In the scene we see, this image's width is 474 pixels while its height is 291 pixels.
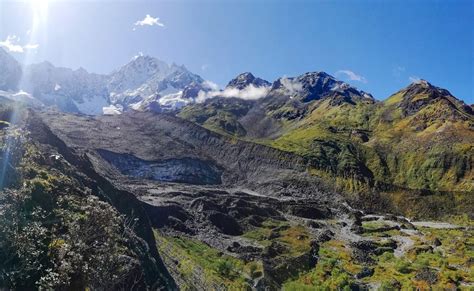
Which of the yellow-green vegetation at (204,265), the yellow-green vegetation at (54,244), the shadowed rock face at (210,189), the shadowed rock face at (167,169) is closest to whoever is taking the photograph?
the yellow-green vegetation at (54,244)

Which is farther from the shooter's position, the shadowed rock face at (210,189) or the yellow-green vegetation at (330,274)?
the shadowed rock face at (210,189)

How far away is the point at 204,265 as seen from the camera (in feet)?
261

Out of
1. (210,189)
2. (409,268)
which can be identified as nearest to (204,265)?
(409,268)

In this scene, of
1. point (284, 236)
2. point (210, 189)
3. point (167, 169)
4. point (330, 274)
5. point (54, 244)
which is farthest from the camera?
point (167, 169)

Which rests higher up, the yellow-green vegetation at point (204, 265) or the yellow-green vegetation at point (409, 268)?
the yellow-green vegetation at point (409, 268)

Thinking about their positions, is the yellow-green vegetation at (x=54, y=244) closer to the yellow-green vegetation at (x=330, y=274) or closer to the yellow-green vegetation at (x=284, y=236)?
the yellow-green vegetation at (x=330, y=274)

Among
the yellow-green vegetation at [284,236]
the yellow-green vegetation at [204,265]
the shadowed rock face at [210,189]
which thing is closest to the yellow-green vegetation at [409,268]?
the yellow-green vegetation at [284,236]

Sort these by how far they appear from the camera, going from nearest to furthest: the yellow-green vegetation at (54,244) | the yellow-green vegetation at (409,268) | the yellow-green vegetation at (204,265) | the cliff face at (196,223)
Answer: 1. the yellow-green vegetation at (54,244)
2. the cliff face at (196,223)
3. the yellow-green vegetation at (204,265)
4. the yellow-green vegetation at (409,268)

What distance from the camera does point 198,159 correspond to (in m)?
190

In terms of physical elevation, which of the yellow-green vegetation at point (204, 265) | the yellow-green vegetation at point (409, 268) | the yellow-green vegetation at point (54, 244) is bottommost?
the yellow-green vegetation at point (204, 265)

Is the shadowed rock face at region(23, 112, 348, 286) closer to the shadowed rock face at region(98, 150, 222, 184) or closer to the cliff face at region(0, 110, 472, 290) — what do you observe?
the shadowed rock face at region(98, 150, 222, 184)

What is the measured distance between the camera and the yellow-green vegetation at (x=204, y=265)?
6800 cm

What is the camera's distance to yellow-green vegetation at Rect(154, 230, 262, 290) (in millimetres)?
68000

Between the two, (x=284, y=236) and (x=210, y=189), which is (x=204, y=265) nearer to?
(x=284, y=236)
